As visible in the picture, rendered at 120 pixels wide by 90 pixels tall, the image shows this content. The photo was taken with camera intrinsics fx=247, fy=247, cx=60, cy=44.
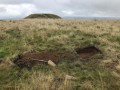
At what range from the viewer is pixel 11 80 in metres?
8.79

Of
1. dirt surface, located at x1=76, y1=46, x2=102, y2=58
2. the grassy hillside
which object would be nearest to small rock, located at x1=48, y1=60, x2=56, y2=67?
Answer: the grassy hillside

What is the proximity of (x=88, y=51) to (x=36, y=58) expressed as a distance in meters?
2.53

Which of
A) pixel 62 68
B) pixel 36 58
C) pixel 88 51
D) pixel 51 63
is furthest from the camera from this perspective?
pixel 88 51

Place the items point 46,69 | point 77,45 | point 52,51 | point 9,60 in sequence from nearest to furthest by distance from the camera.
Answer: point 46,69 < point 9,60 < point 52,51 < point 77,45

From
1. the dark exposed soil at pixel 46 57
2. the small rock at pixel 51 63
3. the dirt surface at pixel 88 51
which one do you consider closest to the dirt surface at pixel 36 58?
the dark exposed soil at pixel 46 57

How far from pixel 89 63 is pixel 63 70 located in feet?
4.15

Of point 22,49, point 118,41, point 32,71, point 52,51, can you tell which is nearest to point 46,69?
point 32,71

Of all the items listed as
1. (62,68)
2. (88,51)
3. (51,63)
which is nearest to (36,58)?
(51,63)

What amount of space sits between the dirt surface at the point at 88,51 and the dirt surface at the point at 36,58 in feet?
1.92

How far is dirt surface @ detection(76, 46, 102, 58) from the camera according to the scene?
1090 centimetres

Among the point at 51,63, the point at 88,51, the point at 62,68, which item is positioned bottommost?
the point at 62,68

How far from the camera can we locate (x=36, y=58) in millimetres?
10289

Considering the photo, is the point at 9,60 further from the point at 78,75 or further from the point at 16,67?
the point at 78,75

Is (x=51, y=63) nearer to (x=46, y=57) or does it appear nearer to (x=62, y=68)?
(x=62, y=68)
